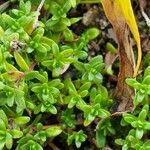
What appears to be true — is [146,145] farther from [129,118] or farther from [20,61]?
[20,61]

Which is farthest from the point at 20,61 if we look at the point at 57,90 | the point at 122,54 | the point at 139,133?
the point at 139,133

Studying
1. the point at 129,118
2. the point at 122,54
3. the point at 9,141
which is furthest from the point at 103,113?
the point at 9,141

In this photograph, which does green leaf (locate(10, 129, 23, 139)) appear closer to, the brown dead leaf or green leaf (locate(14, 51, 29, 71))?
green leaf (locate(14, 51, 29, 71))

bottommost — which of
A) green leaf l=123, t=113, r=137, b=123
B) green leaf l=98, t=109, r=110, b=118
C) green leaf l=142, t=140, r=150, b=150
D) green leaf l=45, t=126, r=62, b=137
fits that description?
green leaf l=142, t=140, r=150, b=150

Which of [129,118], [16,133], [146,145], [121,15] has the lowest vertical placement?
[146,145]

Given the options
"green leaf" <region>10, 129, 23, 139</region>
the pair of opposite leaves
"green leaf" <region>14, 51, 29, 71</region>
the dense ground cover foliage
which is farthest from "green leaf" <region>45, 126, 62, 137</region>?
the pair of opposite leaves

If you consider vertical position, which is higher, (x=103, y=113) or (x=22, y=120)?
(x=22, y=120)

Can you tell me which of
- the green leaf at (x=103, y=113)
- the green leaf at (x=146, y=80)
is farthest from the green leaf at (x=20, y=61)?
the green leaf at (x=146, y=80)

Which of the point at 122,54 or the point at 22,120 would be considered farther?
the point at 122,54

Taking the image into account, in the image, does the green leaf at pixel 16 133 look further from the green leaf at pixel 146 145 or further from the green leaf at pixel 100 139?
the green leaf at pixel 146 145
